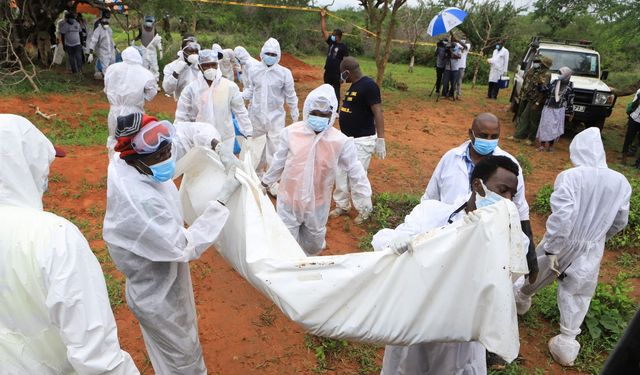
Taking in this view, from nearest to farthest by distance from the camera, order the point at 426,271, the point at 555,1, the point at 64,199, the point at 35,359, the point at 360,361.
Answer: the point at 35,359 → the point at 426,271 → the point at 360,361 → the point at 64,199 → the point at 555,1

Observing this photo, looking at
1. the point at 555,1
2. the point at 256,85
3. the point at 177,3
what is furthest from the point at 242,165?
the point at 555,1

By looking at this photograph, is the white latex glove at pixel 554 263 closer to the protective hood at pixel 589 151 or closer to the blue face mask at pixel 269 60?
the protective hood at pixel 589 151

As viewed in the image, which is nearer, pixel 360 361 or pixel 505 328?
pixel 505 328

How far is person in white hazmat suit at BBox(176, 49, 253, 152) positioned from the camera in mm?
5582

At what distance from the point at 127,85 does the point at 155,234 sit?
12.8ft

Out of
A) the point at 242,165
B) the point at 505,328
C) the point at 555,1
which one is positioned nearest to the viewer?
the point at 505,328

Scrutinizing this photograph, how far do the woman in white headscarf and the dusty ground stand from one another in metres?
0.46

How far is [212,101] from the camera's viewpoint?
18.4ft

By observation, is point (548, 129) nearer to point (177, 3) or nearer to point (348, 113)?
point (348, 113)

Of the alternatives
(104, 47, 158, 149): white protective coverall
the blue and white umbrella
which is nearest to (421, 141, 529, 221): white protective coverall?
(104, 47, 158, 149): white protective coverall

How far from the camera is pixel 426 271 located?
2125mm

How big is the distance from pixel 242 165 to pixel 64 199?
13.3 feet

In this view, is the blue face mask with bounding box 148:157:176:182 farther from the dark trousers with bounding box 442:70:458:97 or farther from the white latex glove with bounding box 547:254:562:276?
the dark trousers with bounding box 442:70:458:97

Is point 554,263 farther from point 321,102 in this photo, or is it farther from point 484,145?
point 321,102
